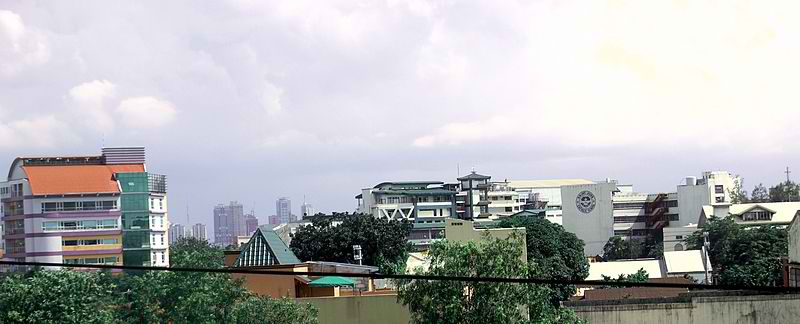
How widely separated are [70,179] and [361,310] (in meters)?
50.1

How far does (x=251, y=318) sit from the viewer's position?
3000cm

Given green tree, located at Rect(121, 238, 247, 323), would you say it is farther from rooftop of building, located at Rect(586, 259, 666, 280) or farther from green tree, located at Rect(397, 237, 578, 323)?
rooftop of building, located at Rect(586, 259, 666, 280)

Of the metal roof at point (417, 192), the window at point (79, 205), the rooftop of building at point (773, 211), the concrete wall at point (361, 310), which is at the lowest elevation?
the concrete wall at point (361, 310)

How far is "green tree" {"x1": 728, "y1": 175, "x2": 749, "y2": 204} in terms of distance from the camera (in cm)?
10986

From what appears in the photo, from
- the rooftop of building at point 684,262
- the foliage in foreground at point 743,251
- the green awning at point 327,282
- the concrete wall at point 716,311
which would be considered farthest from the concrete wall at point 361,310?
the rooftop of building at point 684,262

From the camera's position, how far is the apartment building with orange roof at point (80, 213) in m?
76.4

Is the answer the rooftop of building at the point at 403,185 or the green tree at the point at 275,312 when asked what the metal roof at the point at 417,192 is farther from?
the green tree at the point at 275,312

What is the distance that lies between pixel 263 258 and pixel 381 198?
7021cm

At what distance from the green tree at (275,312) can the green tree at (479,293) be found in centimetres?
396

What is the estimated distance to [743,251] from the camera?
6456 centimetres

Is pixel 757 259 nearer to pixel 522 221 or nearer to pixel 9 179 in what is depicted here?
pixel 522 221

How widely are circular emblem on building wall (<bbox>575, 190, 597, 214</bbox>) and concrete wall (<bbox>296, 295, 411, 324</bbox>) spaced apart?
74.9 m

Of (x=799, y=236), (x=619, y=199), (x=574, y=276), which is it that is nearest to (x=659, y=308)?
(x=799, y=236)

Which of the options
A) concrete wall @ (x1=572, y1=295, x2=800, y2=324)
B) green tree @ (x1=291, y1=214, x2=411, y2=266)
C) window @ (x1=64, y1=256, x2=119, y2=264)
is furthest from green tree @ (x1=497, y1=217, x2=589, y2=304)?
concrete wall @ (x1=572, y1=295, x2=800, y2=324)
